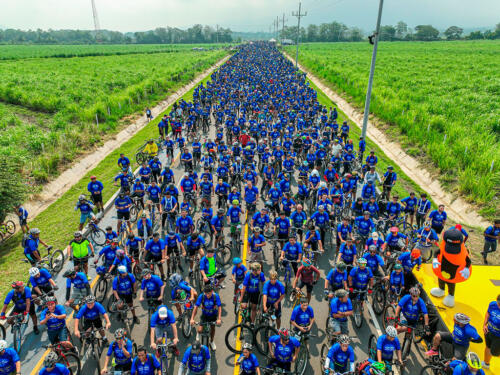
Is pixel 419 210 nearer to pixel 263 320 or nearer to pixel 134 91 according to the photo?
pixel 263 320

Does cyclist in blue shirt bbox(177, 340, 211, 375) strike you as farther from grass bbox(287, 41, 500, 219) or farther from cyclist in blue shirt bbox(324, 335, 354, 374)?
grass bbox(287, 41, 500, 219)

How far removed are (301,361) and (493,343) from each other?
4363 mm

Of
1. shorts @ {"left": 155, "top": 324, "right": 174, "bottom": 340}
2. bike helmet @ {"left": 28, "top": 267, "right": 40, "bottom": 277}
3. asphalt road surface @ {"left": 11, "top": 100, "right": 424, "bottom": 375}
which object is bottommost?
asphalt road surface @ {"left": 11, "top": 100, "right": 424, "bottom": 375}

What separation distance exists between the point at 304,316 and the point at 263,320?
1380 mm

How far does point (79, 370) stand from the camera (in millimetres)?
8172

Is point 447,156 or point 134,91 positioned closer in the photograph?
point 447,156

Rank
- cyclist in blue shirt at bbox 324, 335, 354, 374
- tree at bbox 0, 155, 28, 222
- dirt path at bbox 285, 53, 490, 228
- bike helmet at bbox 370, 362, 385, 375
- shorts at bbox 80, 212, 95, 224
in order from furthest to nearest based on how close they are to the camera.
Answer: dirt path at bbox 285, 53, 490, 228
tree at bbox 0, 155, 28, 222
shorts at bbox 80, 212, 95, 224
cyclist in blue shirt at bbox 324, 335, 354, 374
bike helmet at bbox 370, 362, 385, 375

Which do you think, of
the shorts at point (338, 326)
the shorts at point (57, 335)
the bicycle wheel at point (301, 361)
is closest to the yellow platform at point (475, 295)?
the shorts at point (338, 326)

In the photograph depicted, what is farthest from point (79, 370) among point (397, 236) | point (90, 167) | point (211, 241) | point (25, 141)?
point (25, 141)

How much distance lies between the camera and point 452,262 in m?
9.27

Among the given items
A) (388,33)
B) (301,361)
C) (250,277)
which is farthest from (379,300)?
(388,33)

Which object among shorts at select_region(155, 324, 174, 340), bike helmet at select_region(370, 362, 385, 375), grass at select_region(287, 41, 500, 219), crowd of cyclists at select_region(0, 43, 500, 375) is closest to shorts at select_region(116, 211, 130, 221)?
crowd of cyclists at select_region(0, 43, 500, 375)

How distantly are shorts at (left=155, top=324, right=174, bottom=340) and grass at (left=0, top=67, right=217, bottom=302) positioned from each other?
681cm

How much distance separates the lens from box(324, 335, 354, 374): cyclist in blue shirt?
7305 millimetres
